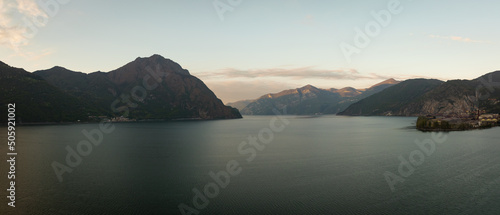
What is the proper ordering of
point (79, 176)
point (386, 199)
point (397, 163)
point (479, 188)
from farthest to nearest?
1. point (397, 163)
2. point (79, 176)
3. point (479, 188)
4. point (386, 199)

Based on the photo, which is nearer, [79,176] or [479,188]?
[479,188]

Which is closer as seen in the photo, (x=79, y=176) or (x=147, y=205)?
(x=147, y=205)

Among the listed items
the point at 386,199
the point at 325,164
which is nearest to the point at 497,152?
the point at 325,164

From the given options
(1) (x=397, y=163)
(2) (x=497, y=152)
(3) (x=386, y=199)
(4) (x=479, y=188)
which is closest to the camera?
(3) (x=386, y=199)

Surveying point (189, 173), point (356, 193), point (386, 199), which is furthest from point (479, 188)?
point (189, 173)

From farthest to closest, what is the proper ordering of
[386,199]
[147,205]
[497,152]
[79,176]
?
[497,152], [79,176], [386,199], [147,205]

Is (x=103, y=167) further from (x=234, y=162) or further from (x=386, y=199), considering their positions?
(x=386, y=199)

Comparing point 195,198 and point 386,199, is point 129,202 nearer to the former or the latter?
point 195,198

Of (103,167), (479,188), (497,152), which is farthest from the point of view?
(497,152)

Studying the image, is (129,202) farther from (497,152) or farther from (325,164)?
(497,152)
